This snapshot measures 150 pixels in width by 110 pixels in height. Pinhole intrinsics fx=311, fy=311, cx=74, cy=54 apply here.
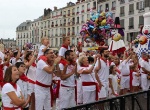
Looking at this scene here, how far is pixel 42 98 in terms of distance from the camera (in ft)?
22.3

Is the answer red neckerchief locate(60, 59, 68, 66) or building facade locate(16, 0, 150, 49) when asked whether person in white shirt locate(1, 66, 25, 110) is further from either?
building facade locate(16, 0, 150, 49)

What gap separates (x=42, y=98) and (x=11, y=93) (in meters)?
1.83

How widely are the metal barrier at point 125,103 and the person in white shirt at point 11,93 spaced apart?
4.62ft

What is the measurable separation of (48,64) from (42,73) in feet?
0.78

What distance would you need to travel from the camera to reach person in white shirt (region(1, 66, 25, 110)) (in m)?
5.02

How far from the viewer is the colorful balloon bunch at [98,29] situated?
38.5ft

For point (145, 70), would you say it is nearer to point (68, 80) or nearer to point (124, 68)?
point (124, 68)

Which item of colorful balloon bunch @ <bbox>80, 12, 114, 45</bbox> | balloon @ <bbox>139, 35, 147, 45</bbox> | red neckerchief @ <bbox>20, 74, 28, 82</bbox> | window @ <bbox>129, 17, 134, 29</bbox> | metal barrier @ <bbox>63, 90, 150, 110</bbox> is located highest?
window @ <bbox>129, 17, 134, 29</bbox>

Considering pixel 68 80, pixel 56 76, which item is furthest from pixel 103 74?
pixel 68 80

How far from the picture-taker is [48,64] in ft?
22.6

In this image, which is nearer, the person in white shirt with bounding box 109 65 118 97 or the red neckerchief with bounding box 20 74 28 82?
the red neckerchief with bounding box 20 74 28 82

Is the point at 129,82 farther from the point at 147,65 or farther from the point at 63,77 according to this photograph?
the point at 63,77

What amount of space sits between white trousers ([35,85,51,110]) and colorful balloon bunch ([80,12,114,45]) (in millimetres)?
5299

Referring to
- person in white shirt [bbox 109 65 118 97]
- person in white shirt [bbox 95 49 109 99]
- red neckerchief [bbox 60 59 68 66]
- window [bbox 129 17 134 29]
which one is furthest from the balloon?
window [bbox 129 17 134 29]
